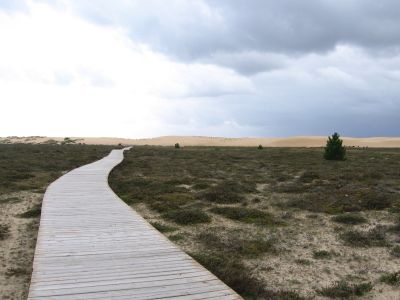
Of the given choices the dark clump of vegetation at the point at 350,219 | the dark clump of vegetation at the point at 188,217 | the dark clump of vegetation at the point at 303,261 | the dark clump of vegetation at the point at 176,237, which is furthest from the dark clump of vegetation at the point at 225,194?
the dark clump of vegetation at the point at 303,261

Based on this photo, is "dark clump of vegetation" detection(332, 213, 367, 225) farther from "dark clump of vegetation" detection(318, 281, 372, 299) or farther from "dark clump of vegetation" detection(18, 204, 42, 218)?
"dark clump of vegetation" detection(18, 204, 42, 218)

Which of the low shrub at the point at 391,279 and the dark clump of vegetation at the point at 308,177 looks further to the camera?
the dark clump of vegetation at the point at 308,177

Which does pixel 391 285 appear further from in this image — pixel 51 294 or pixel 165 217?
pixel 165 217

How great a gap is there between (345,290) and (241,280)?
77.0 inches

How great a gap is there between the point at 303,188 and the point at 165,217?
8.21 metres

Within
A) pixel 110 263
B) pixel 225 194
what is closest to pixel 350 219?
pixel 225 194

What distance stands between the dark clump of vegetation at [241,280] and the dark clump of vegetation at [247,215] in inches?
158

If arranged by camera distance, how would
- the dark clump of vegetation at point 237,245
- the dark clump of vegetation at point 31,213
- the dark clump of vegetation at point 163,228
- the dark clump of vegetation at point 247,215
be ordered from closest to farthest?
1. the dark clump of vegetation at point 237,245
2. the dark clump of vegetation at point 163,228
3. the dark clump of vegetation at point 247,215
4. the dark clump of vegetation at point 31,213

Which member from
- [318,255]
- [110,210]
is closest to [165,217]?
[110,210]

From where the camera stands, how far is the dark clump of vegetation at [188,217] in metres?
12.8

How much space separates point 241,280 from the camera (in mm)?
7715

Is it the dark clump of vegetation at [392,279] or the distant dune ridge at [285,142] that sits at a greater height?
the distant dune ridge at [285,142]

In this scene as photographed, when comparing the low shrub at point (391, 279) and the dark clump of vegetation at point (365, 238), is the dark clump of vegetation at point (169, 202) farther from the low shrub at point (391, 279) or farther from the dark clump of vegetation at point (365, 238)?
the low shrub at point (391, 279)

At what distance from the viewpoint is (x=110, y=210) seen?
1195 cm
